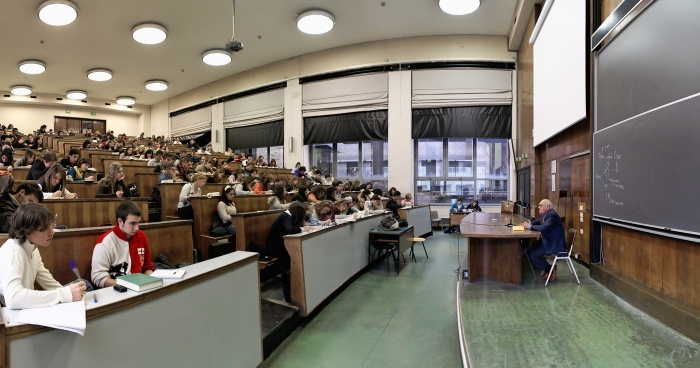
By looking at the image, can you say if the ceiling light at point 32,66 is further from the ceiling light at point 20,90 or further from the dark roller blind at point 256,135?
the dark roller blind at point 256,135

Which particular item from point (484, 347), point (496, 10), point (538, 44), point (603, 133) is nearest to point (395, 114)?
point (496, 10)

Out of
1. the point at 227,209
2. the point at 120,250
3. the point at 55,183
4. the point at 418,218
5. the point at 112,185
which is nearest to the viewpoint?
the point at 120,250

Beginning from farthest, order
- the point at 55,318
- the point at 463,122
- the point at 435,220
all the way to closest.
Answer: the point at 435,220, the point at 463,122, the point at 55,318

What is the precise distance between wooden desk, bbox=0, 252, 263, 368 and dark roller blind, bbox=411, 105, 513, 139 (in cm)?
805

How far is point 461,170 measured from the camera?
395 inches

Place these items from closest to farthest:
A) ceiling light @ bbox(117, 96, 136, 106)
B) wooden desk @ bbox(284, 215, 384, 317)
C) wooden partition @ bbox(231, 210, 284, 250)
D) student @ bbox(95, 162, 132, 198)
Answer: wooden desk @ bbox(284, 215, 384, 317) → wooden partition @ bbox(231, 210, 284, 250) → student @ bbox(95, 162, 132, 198) → ceiling light @ bbox(117, 96, 136, 106)

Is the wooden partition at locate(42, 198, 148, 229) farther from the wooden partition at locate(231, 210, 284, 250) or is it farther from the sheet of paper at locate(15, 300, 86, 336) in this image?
the sheet of paper at locate(15, 300, 86, 336)

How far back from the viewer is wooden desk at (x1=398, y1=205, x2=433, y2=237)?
742 centimetres

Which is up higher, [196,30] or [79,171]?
[196,30]

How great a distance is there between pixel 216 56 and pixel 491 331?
10.0 meters

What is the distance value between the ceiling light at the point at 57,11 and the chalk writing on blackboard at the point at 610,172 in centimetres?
989

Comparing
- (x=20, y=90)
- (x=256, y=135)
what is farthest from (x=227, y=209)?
(x=20, y=90)

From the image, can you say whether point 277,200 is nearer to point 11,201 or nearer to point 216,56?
point 11,201

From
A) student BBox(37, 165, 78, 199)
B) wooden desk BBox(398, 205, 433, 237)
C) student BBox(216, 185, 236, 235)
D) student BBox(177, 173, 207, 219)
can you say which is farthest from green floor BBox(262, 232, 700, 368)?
wooden desk BBox(398, 205, 433, 237)
